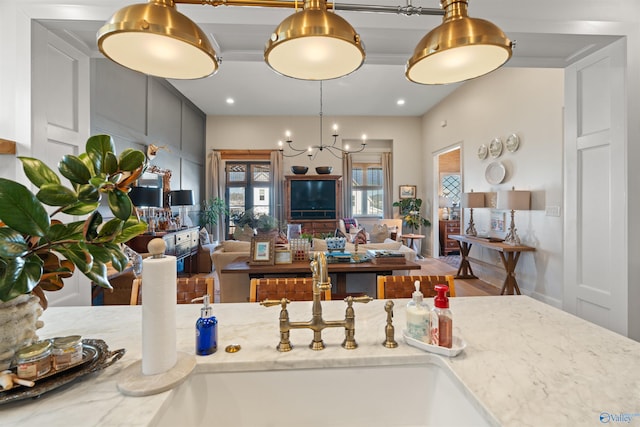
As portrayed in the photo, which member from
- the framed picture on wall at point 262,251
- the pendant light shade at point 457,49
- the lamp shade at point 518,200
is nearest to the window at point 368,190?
the lamp shade at point 518,200

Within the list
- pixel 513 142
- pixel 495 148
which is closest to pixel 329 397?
pixel 513 142

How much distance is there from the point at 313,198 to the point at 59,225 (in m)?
6.26

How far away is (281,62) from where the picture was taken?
0.92 metres

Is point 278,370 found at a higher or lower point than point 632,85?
lower

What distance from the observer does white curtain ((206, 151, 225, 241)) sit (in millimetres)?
6949

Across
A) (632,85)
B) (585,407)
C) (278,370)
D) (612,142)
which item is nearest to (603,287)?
(612,142)

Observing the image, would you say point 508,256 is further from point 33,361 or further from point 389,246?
point 33,361

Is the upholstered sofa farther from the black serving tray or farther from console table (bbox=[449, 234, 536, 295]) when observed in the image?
the black serving tray

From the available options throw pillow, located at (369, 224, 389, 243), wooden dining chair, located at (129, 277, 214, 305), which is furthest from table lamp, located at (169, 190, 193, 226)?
throw pillow, located at (369, 224, 389, 243)

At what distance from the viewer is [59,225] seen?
0.73 metres

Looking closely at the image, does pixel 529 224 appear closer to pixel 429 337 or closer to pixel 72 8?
pixel 429 337

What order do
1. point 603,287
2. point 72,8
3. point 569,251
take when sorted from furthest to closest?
point 569,251 → point 603,287 → point 72,8

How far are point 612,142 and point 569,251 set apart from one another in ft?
2.78

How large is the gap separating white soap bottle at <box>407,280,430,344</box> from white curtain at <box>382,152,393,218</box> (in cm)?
660
